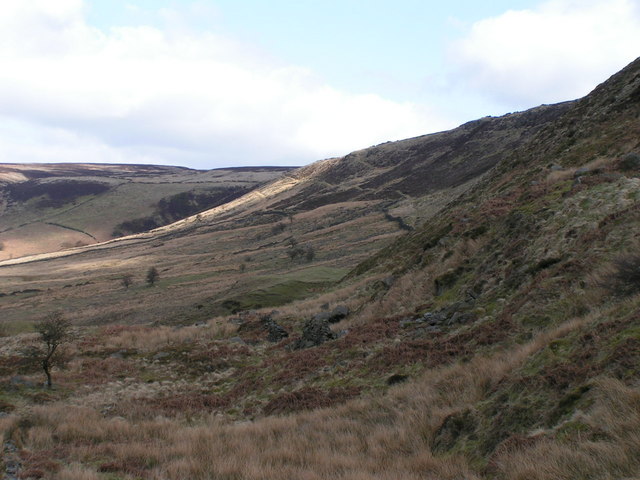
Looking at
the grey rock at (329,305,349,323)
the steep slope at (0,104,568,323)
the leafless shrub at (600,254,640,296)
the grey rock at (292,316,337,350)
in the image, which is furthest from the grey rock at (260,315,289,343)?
the leafless shrub at (600,254,640,296)

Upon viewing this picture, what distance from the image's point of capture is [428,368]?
33.4ft

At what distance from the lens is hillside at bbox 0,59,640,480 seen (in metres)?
5.95

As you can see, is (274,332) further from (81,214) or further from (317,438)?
(81,214)

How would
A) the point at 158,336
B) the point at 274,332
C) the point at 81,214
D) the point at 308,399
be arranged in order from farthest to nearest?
the point at 81,214
the point at 158,336
the point at 274,332
the point at 308,399

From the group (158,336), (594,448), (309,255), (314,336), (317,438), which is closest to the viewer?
(594,448)

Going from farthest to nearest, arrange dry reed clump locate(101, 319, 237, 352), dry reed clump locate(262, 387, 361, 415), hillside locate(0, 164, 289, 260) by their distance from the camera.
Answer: hillside locate(0, 164, 289, 260) → dry reed clump locate(101, 319, 237, 352) → dry reed clump locate(262, 387, 361, 415)

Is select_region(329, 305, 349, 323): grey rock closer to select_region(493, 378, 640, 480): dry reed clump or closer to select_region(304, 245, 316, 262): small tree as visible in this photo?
select_region(493, 378, 640, 480): dry reed clump

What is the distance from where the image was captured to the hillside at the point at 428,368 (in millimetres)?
5953

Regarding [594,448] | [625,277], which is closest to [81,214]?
[625,277]

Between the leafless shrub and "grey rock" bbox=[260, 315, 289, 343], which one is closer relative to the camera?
the leafless shrub

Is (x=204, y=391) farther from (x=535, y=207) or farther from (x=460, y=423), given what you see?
(x=535, y=207)

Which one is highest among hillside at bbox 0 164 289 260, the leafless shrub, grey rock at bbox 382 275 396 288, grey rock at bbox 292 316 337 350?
the leafless shrub

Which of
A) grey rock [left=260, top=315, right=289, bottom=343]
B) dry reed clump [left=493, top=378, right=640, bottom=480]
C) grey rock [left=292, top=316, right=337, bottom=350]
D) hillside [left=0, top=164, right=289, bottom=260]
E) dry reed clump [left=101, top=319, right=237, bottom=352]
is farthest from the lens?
hillside [left=0, top=164, right=289, bottom=260]

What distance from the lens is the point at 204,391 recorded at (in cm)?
1479
